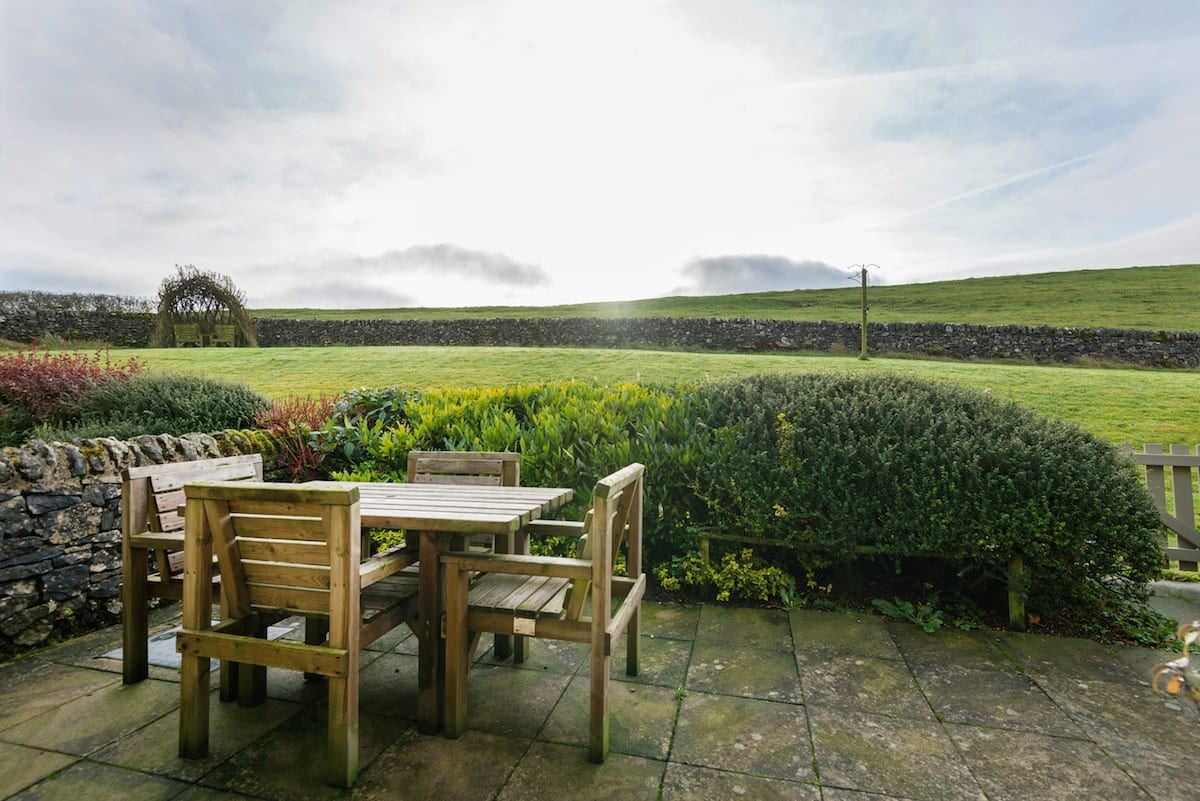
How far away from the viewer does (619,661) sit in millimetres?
3416

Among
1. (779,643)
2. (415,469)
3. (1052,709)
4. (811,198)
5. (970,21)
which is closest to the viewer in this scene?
(1052,709)

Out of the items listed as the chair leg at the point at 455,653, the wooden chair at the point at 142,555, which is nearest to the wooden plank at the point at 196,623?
the wooden chair at the point at 142,555

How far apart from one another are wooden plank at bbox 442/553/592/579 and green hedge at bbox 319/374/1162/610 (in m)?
2.14

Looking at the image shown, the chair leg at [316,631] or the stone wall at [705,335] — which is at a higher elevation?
the stone wall at [705,335]

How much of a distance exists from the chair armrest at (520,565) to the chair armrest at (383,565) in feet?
0.94

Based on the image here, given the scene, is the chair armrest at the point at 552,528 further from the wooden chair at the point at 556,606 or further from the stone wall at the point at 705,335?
the stone wall at the point at 705,335

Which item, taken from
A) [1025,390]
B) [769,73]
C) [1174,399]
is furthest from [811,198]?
[1174,399]

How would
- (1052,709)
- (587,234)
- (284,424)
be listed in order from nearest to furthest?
(1052,709) < (284,424) < (587,234)

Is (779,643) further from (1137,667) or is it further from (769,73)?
(769,73)

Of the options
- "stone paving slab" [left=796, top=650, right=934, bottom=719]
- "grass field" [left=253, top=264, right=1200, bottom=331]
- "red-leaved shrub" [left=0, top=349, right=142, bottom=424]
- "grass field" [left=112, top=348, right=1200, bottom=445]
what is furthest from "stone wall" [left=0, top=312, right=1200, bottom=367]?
"stone paving slab" [left=796, top=650, right=934, bottom=719]

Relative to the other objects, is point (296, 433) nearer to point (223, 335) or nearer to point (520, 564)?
point (520, 564)

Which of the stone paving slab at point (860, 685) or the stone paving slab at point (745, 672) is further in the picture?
the stone paving slab at point (745, 672)

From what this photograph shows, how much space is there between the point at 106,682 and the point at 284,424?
10.9 feet

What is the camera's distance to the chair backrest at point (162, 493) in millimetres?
3096
